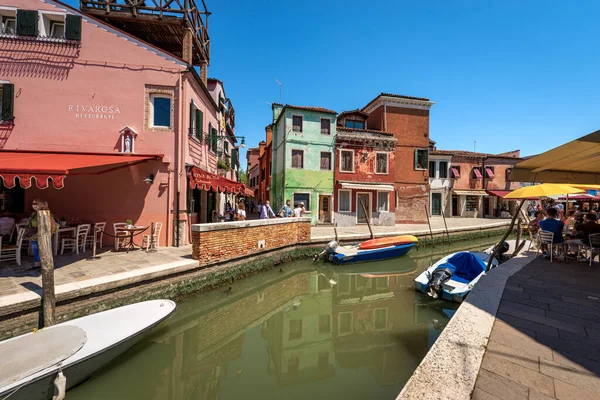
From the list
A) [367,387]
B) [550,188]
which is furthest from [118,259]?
[550,188]

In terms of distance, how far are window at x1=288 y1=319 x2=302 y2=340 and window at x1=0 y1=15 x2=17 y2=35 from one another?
13.0 m

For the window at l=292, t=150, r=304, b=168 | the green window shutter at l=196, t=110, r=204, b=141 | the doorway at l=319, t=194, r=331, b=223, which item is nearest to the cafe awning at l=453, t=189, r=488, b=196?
the doorway at l=319, t=194, r=331, b=223

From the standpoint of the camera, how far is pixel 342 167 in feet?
62.4

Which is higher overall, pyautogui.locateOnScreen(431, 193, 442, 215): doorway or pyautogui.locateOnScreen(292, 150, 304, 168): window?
pyautogui.locateOnScreen(292, 150, 304, 168): window

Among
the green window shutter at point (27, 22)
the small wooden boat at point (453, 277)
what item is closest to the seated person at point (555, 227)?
the small wooden boat at point (453, 277)

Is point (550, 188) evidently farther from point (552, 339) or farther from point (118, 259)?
point (118, 259)

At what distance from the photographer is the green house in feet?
58.9

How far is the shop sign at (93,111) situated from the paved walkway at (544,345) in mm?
11550

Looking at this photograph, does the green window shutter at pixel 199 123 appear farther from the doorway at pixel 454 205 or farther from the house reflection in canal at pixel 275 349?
the doorway at pixel 454 205

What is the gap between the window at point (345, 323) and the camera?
19.6 ft

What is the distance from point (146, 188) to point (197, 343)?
6173 mm

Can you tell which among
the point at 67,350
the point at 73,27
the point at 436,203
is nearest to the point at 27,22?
the point at 73,27

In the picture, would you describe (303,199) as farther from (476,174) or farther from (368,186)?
(476,174)

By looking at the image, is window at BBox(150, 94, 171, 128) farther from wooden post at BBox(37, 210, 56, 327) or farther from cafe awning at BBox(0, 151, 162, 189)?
wooden post at BBox(37, 210, 56, 327)
